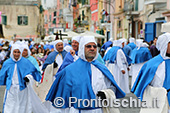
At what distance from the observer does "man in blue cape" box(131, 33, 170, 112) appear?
6492 mm

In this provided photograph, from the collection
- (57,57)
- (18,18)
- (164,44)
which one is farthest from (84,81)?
(18,18)

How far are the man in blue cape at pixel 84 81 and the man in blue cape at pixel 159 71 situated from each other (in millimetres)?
431

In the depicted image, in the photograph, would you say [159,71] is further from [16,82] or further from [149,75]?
[16,82]

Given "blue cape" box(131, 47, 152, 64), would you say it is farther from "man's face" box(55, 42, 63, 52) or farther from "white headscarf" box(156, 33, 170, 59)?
"white headscarf" box(156, 33, 170, 59)

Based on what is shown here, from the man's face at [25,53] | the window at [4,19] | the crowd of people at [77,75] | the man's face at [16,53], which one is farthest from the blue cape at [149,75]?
the window at [4,19]

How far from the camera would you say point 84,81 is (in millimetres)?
6195

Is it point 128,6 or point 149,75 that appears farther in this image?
point 128,6

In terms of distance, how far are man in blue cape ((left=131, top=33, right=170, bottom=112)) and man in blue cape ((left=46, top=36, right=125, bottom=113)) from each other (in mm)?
431

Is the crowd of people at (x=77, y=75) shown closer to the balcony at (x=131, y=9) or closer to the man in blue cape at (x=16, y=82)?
the man in blue cape at (x=16, y=82)

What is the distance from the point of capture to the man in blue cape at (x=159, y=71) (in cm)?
649

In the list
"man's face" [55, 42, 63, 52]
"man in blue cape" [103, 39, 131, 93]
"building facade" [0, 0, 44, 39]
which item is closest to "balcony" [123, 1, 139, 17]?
"man in blue cape" [103, 39, 131, 93]

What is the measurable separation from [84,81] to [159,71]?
1124mm

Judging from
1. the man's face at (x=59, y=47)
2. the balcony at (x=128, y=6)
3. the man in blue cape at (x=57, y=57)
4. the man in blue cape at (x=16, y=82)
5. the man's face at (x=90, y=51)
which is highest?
the balcony at (x=128, y=6)

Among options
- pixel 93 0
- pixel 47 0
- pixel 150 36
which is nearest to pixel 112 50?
pixel 150 36
